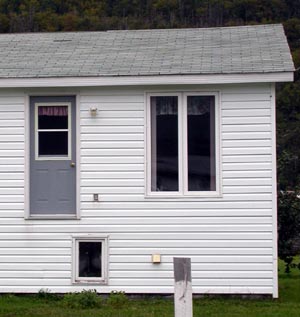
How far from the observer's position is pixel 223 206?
13.2m

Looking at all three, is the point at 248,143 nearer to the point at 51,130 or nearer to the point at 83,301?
the point at 51,130

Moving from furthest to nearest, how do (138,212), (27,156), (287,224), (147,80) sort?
(287,224) → (27,156) → (138,212) → (147,80)

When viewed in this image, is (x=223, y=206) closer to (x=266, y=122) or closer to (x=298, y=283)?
(x=266, y=122)

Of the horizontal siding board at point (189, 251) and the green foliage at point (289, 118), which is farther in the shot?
the green foliage at point (289, 118)

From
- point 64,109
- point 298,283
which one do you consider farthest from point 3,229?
point 298,283

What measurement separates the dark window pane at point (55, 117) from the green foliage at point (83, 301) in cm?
266

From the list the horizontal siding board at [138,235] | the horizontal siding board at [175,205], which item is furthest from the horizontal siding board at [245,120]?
the horizontal siding board at [138,235]

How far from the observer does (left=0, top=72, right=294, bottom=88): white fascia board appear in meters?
12.9

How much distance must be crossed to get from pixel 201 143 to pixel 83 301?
301cm

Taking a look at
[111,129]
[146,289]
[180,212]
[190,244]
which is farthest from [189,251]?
[111,129]

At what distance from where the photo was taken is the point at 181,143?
525 inches

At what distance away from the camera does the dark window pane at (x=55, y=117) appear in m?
13.6

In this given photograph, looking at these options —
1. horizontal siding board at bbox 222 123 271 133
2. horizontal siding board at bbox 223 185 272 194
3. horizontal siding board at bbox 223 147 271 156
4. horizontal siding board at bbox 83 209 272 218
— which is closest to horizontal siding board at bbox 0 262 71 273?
horizontal siding board at bbox 83 209 272 218

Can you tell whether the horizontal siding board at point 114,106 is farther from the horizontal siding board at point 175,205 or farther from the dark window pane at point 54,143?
the horizontal siding board at point 175,205
